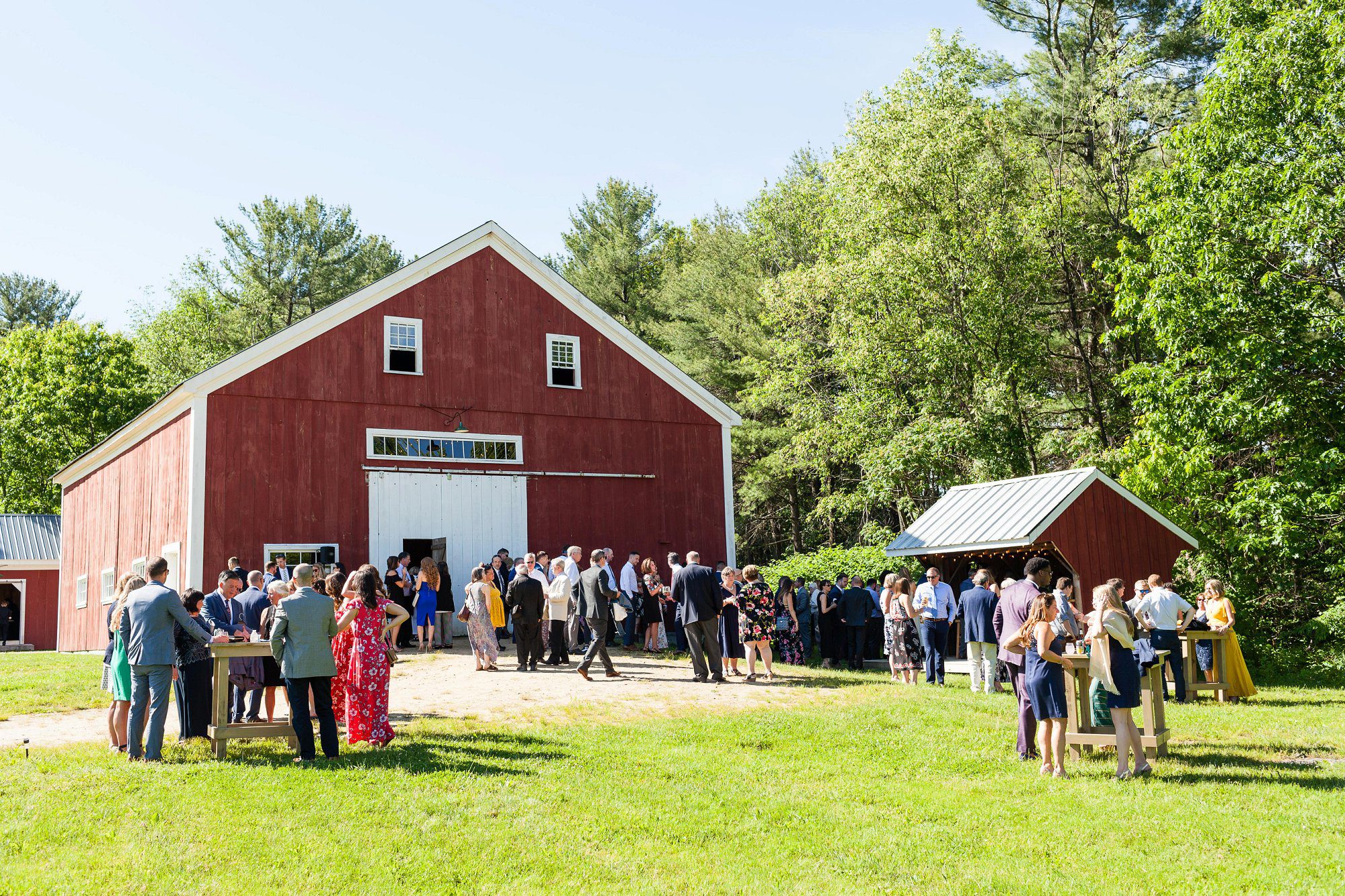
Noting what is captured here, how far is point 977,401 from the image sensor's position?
26750mm

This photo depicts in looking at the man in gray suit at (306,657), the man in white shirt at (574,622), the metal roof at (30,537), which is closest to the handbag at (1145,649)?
the man in white shirt at (574,622)

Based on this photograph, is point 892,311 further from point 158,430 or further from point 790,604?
point 158,430

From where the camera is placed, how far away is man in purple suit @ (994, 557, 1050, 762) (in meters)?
8.95

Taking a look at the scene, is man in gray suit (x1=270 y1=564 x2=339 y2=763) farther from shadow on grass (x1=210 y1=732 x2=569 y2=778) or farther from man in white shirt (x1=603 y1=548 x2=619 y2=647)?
man in white shirt (x1=603 y1=548 x2=619 y2=647)

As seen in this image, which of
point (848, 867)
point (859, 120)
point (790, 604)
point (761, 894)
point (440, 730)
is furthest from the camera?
point (859, 120)

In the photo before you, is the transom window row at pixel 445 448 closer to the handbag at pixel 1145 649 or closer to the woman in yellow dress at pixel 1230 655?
the handbag at pixel 1145 649

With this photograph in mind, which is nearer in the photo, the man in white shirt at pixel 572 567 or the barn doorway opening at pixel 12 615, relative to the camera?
the man in white shirt at pixel 572 567

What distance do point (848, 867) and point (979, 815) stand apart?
1495mm

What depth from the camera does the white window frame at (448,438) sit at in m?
19.7

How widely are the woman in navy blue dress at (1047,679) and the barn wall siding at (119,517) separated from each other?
47.4 ft

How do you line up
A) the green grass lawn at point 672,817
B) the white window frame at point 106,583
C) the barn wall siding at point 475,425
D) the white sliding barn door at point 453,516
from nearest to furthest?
the green grass lawn at point 672,817 → the barn wall siding at point 475,425 → the white sliding barn door at point 453,516 → the white window frame at point 106,583

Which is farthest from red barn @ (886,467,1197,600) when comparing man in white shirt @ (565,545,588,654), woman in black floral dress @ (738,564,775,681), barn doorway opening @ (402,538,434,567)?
barn doorway opening @ (402,538,434,567)

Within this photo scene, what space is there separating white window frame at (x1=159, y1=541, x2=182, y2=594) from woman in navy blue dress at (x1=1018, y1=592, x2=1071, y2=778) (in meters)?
14.5

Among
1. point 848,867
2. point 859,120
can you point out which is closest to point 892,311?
point 859,120
